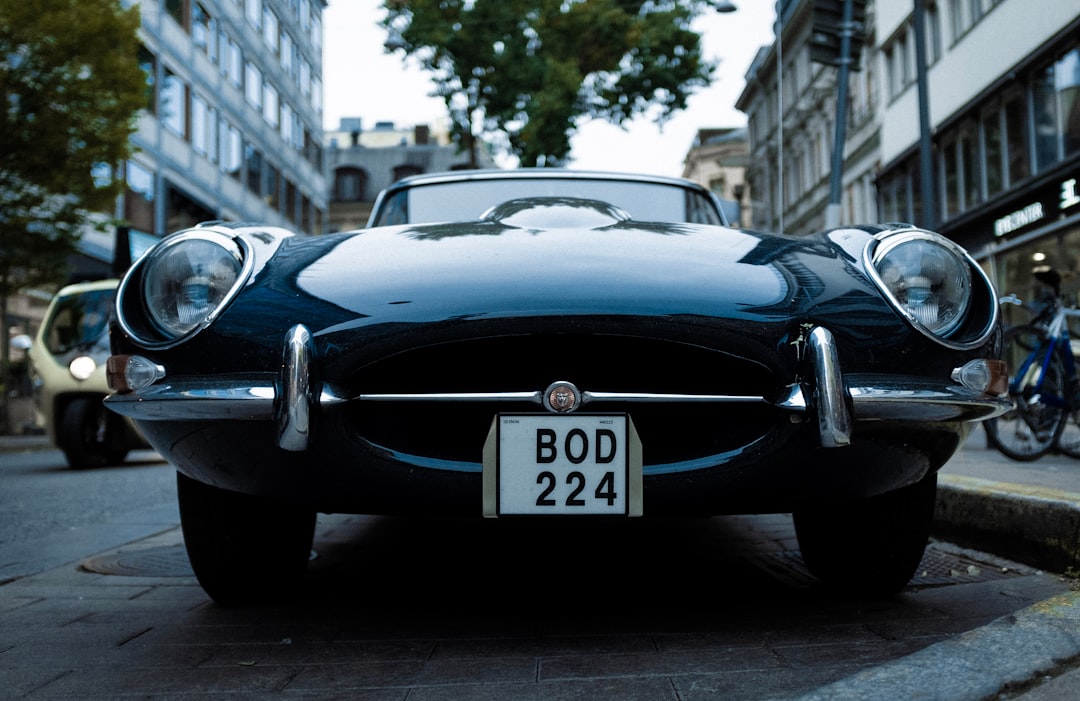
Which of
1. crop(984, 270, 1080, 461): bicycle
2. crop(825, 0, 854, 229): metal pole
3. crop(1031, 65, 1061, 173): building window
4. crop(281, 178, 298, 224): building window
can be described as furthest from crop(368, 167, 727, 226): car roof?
crop(281, 178, 298, 224): building window

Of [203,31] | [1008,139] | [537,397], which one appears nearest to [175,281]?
[537,397]

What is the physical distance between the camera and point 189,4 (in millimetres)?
25391

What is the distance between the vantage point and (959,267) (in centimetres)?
231

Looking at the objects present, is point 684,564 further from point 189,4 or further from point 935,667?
point 189,4

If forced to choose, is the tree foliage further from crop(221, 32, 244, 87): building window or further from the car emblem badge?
crop(221, 32, 244, 87): building window

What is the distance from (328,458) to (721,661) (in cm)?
81

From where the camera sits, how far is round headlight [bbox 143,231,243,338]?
2.26 m

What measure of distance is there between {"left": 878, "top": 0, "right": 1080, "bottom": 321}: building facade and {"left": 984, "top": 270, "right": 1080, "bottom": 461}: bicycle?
21.6ft

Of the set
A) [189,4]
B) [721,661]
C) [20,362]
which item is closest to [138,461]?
[721,661]

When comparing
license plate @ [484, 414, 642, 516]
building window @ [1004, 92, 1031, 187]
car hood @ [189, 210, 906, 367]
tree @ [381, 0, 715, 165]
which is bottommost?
license plate @ [484, 414, 642, 516]

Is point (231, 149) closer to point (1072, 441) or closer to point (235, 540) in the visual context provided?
point (1072, 441)

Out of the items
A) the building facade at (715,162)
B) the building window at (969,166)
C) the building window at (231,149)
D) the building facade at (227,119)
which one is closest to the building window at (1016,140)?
the building window at (969,166)

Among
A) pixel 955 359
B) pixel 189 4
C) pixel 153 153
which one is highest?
pixel 189 4

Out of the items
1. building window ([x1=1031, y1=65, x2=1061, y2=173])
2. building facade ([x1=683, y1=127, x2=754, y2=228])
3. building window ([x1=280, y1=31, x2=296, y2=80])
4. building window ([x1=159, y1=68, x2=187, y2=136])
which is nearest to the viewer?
building window ([x1=1031, y1=65, x2=1061, y2=173])
